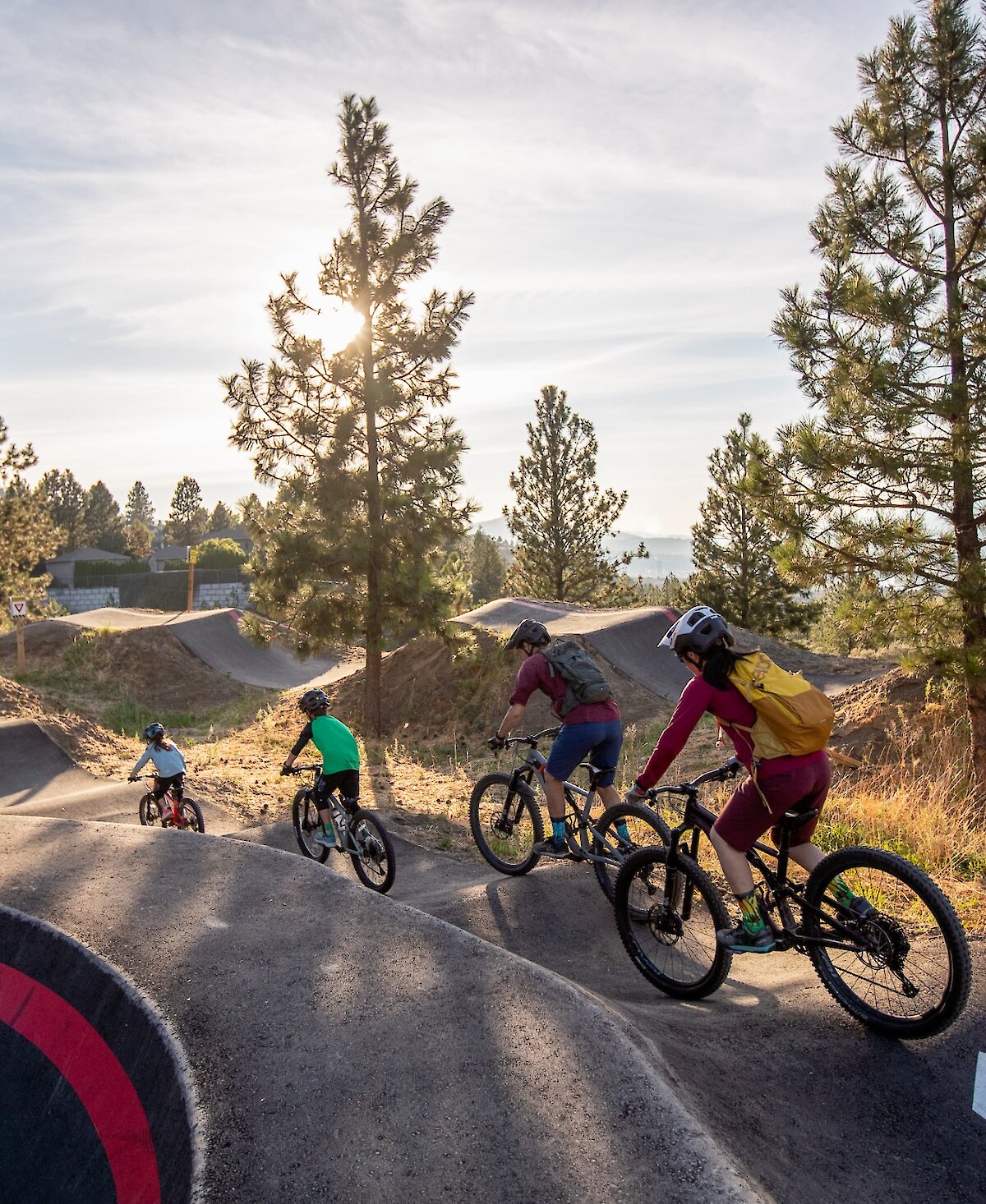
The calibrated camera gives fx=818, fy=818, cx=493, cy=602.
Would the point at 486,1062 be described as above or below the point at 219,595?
below

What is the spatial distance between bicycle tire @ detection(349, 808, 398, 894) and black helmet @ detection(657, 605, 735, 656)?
425cm

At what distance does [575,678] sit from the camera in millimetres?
6621

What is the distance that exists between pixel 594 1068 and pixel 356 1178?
106 cm

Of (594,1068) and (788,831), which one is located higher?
(788,831)

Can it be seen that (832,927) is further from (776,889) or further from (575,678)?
(575,678)

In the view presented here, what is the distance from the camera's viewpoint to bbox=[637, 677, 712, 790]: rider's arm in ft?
14.5

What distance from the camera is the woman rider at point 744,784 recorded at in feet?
13.9

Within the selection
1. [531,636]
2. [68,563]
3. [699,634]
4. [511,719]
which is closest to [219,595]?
[68,563]

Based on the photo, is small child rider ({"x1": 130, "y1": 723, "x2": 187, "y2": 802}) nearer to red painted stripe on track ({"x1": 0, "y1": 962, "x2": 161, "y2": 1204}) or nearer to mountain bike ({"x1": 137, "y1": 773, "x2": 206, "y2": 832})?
mountain bike ({"x1": 137, "y1": 773, "x2": 206, "y2": 832})

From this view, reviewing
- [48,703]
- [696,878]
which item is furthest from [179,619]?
[696,878]

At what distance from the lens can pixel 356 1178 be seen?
2.99m

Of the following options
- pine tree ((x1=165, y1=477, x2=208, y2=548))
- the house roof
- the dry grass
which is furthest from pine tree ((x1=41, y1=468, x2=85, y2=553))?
the dry grass

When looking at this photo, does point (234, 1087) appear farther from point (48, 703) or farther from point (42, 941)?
point (48, 703)

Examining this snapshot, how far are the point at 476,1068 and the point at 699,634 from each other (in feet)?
7.78
